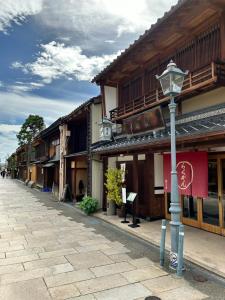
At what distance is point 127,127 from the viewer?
12.5 meters

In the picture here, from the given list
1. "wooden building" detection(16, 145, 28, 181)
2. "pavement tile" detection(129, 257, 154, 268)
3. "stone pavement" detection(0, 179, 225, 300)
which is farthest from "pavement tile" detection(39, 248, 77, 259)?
"wooden building" detection(16, 145, 28, 181)

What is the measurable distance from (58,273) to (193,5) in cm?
826

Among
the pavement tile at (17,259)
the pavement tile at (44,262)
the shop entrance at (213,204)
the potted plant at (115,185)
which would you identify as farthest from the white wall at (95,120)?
the pavement tile at (44,262)

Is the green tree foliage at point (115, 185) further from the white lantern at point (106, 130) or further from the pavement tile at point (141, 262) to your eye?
the pavement tile at point (141, 262)

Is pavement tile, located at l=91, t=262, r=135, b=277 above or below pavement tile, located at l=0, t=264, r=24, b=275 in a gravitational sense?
above

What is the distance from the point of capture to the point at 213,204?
8.95 m

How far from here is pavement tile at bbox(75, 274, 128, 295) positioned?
5137 millimetres

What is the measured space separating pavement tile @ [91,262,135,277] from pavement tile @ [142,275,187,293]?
2.62 feet

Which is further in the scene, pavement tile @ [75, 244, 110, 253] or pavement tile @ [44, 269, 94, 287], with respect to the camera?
pavement tile @ [75, 244, 110, 253]

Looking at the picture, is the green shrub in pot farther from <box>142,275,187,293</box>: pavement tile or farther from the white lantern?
<box>142,275,187,293</box>: pavement tile

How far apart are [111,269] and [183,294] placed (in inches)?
71.5

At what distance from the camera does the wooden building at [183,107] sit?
788 centimetres

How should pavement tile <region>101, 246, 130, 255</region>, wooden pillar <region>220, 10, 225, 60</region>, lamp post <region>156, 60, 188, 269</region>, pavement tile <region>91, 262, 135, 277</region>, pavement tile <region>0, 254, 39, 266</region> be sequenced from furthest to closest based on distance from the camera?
wooden pillar <region>220, 10, 225, 60</region>, pavement tile <region>101, 246, 130, 255</region>, pavement tile <region>0, 254, 39, 266</region>, lamp post <region>156, 60, 188, 269</region>, pavement tile <region>91, 262, 135, 277</region>

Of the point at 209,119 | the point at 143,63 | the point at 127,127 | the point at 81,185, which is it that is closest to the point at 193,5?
the point at 209,119
